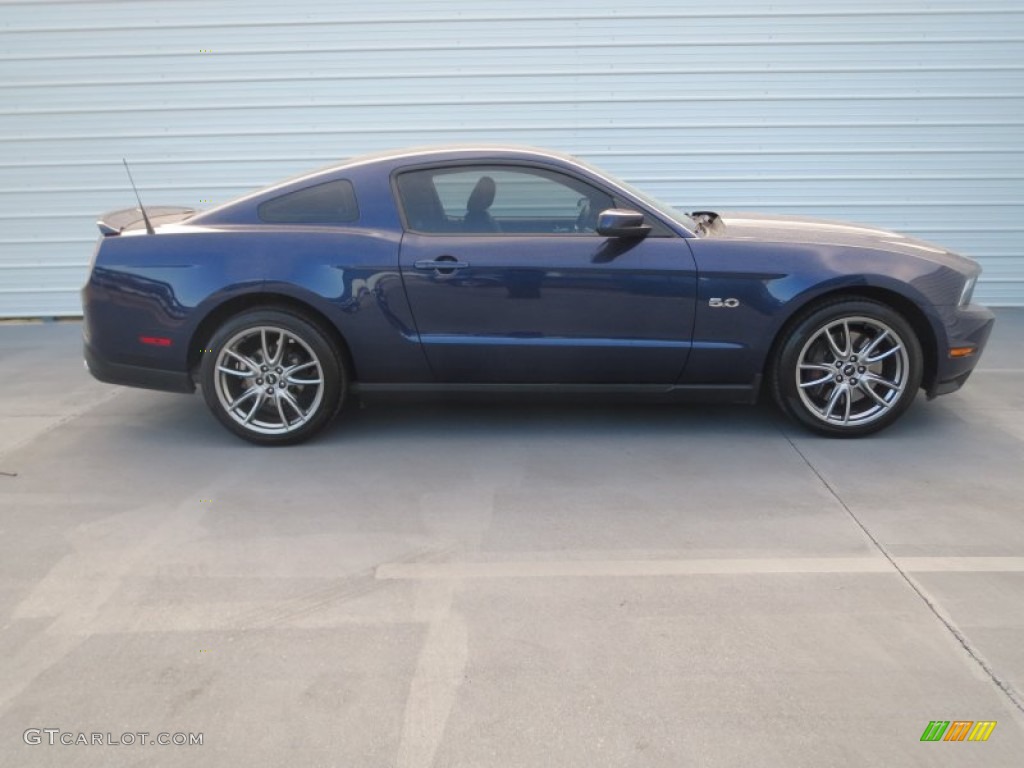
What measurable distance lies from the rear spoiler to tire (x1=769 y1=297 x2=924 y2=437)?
3.45m

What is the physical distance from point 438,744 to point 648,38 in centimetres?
650

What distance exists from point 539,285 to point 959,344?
7.25 feet

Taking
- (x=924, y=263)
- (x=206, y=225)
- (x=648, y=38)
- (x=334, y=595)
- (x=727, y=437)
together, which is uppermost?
(x=648, y=38)

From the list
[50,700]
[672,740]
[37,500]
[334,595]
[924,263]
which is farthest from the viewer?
[924,263]

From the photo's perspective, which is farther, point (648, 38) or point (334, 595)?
point (648, 38)

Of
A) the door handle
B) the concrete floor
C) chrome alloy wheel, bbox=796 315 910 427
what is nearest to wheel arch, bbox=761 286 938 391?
chrome alloy wheel, bbox=796 315 910 427

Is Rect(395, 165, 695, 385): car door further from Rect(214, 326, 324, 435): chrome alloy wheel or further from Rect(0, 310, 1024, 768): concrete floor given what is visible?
Rect(214, 326, 324, 435): chrome alloy wheel

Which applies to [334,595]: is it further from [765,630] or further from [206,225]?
[206,225]

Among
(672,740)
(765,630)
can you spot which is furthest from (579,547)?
(672,740)

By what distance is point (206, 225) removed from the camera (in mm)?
4562

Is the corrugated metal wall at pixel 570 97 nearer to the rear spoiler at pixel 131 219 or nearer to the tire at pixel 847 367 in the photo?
the rear spoiler at pixel 131 219

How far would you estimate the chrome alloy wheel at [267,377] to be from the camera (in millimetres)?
4516

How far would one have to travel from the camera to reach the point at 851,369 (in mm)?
4500

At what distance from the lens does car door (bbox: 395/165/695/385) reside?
439 centimetres
